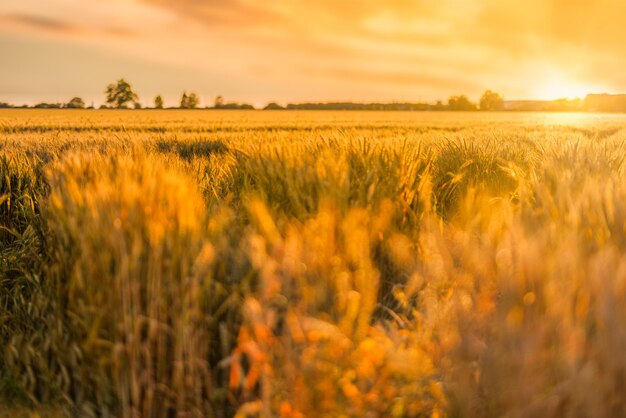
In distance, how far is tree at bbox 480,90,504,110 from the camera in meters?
138

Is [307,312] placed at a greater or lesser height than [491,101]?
lesser

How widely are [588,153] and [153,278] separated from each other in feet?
15.0

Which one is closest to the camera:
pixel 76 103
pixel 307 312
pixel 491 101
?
pixel 307 312

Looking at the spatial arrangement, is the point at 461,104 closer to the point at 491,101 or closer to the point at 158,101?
the point at 491,101

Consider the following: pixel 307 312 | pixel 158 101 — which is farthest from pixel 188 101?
pixel 307 312

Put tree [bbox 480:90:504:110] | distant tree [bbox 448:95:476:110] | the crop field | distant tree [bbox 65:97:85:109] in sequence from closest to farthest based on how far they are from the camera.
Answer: the crop field
distant tree [bbox 65:97:85:109]
distant tree [bbox 448:95:476:110]
tree [bbox 480:90:504:110]

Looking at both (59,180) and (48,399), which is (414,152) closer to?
(59,180)

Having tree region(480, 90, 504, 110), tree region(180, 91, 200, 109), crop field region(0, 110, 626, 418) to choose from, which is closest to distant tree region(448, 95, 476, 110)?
tree region(480, 90, 504, 110)

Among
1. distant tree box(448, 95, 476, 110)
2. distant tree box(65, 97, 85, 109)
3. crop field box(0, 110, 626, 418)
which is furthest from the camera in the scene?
distant tree box(448, 95, 476, 110)

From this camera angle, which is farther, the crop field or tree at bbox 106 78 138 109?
tree at bbox 106 78 138 109

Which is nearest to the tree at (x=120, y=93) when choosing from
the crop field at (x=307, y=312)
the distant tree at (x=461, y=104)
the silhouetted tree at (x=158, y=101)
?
the silhouetted tree at (x=158, y=101)

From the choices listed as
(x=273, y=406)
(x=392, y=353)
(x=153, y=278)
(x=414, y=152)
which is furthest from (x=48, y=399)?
(x=414, y=152)

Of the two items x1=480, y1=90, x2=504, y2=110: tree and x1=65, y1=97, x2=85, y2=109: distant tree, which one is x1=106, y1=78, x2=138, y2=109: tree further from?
x1=480, y1=90, x2=504, y2=110: tree

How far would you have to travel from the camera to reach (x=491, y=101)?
14050 centimetres
